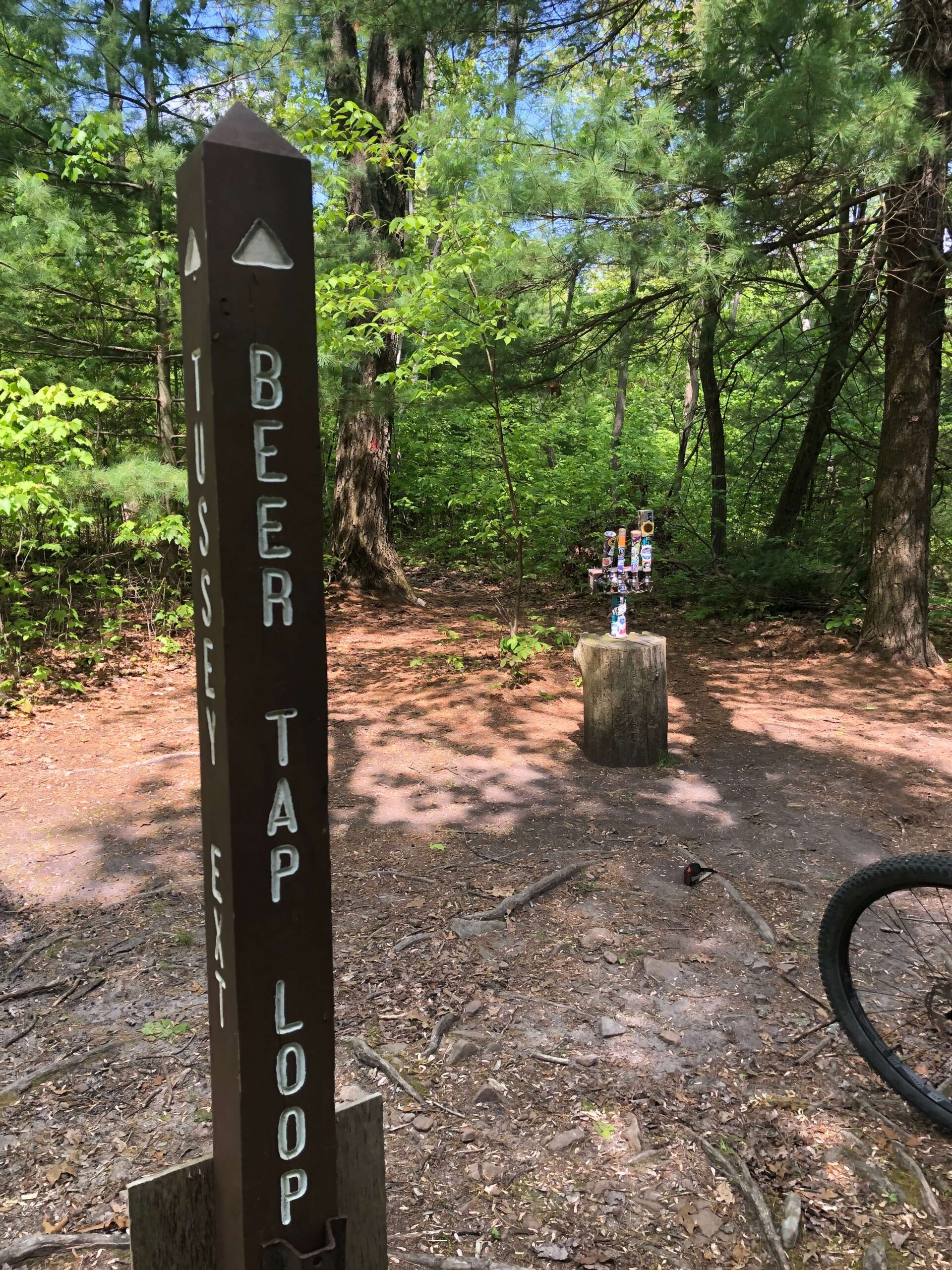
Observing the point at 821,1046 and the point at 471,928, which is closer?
the point at 821,1046

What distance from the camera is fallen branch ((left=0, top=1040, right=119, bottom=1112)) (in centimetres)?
224

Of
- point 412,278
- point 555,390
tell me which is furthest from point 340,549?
point 412,278

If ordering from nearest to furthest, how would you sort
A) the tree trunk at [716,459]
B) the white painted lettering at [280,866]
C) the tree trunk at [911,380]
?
the white painted lettering at [280,866] < the tree trunk at [911,380] < the tree trunk at [716,459]

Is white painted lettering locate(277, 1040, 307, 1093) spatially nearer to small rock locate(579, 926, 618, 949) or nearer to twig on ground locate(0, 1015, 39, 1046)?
twig on ground locate(0, 1015, 39, 1046)

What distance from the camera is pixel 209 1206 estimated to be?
1.39 meters

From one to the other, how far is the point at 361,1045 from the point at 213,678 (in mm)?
1673

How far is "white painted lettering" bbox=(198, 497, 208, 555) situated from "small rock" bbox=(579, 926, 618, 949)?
2.25 metres

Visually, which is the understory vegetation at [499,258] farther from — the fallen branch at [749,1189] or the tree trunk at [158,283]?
the fallen branch at [749,1189]

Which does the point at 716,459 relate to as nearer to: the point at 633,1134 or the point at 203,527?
the point at 633,1134

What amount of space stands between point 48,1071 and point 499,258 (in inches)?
206

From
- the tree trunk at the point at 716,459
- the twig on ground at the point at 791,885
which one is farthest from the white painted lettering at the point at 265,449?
the tree trunk at the point at 716,459

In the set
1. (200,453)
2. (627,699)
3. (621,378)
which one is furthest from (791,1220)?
(621,378)

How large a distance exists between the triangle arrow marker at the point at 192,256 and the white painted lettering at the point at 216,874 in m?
0.87

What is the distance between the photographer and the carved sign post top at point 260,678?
1.19 m
